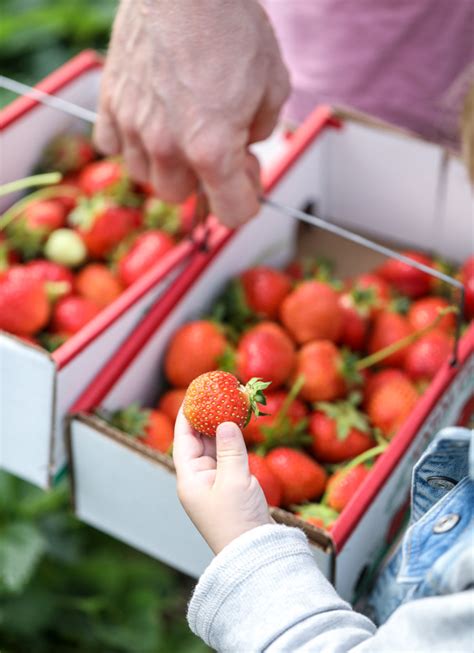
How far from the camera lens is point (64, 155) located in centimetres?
144

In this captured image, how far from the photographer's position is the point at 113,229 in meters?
1.33

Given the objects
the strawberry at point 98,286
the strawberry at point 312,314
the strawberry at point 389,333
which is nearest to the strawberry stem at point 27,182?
the strawberry at point 98,286

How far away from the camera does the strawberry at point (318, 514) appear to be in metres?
0.93

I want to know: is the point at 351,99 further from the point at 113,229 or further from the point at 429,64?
the point at 113,229

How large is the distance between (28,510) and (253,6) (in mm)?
797

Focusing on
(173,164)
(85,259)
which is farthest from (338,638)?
(85,259)

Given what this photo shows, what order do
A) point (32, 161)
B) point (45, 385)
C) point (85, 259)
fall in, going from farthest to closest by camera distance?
point (32, 161)
point (85, 259)
point (45, 385)

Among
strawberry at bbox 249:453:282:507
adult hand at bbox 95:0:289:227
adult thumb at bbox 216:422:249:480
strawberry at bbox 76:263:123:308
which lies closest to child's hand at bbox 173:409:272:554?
adult thumb at bbox 216:422:249:480

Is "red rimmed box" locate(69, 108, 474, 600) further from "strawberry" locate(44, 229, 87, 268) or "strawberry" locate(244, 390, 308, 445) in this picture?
"strawberry" locate(44, 229, 87, 268)

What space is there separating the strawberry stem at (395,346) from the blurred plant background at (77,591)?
474 mm

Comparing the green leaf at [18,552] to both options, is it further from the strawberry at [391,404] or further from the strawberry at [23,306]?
the strawberry at [391,404]

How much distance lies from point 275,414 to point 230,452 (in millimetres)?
327

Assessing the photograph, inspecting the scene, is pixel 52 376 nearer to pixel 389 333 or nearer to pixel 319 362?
A: pixel 319 362

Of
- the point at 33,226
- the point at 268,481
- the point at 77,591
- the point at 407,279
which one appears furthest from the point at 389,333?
the point at 77,591
